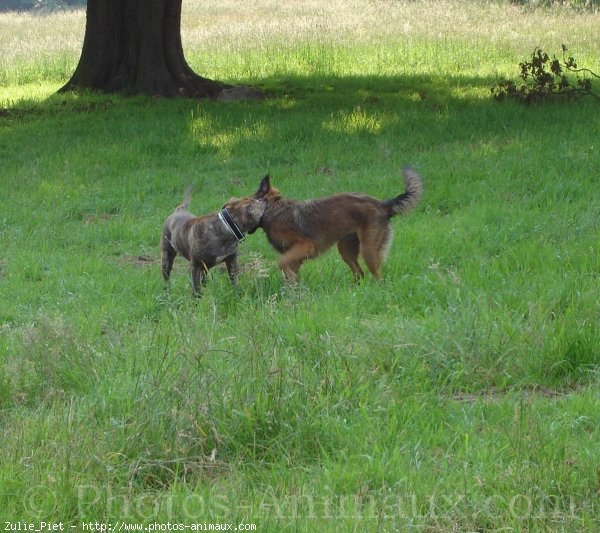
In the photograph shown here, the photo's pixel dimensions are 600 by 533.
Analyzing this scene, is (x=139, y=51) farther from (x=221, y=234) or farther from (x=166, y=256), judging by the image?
(x=221, y=234)

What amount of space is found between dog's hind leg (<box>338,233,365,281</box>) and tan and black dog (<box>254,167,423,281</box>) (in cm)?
10

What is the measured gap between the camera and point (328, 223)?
28.1ft

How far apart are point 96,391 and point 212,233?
3365 millimetres

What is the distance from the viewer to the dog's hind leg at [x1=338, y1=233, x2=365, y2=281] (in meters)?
8.88

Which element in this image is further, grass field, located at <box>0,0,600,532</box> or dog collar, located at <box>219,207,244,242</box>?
dog collar, located at <box>219,207,244,242</box>

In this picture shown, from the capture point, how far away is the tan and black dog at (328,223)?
8531 mm

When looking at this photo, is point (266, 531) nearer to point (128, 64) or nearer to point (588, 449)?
point (588, 449)

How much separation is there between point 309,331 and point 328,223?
2.30 m

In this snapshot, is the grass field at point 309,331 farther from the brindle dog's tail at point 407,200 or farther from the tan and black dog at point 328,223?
the brindle dog's tail at point 407,200

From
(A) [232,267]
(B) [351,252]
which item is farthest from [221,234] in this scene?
(B) [351,252]

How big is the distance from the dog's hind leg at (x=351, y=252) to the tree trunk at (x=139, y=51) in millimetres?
10435

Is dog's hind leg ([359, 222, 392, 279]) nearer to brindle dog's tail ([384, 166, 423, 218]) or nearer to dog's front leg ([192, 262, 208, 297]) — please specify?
brindle dog's tail ([384, 166, 423, 218])

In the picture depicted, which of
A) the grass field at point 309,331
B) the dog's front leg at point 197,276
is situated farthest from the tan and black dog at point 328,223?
the dog's front leg at point 197,276

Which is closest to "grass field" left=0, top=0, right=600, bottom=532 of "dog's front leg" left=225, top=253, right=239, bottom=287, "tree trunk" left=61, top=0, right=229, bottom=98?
"dog's front leg" left=225, top=253, right=239, bottom=287
